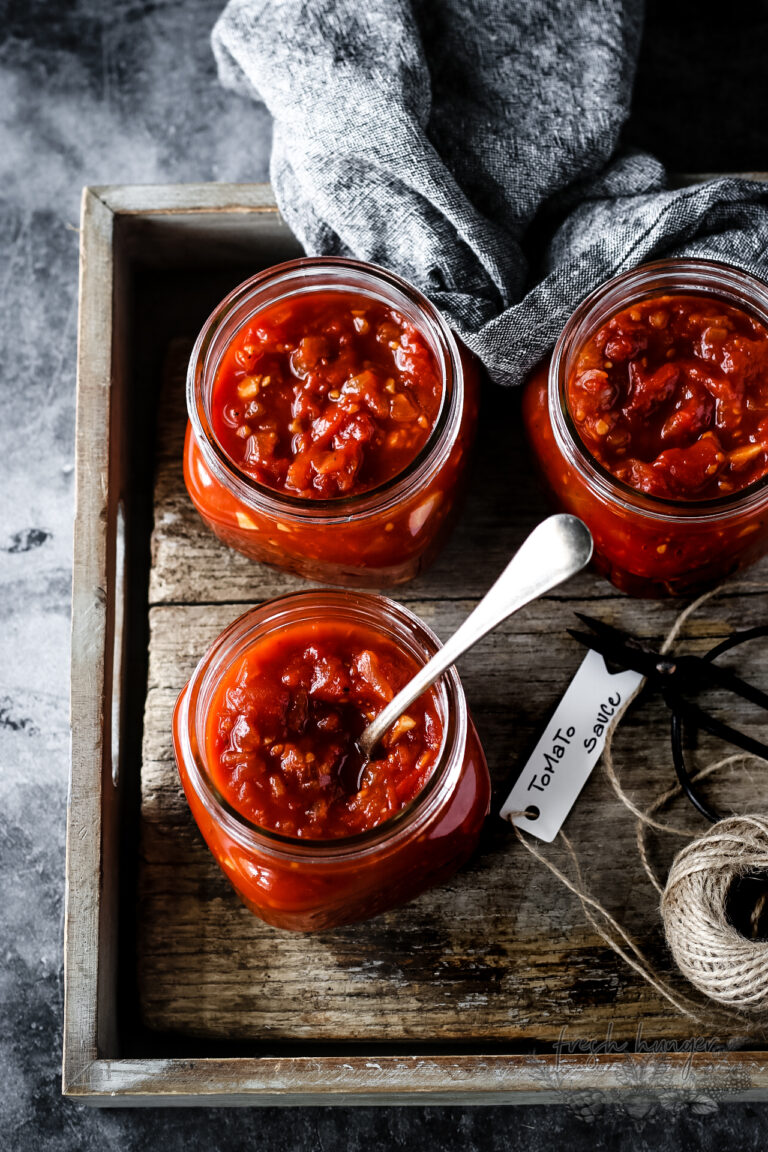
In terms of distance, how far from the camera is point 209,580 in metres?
1.52

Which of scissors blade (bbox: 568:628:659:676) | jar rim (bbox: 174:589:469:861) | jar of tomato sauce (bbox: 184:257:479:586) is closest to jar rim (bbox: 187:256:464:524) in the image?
jar of tomato sauce (bbox: 184:257:479:586)

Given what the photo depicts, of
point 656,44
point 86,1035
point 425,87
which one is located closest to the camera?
point 86,1035

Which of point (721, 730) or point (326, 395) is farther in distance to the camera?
point (721, 730)

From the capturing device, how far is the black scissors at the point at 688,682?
56.1 inches

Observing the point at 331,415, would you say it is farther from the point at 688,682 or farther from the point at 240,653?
the point at 688,682

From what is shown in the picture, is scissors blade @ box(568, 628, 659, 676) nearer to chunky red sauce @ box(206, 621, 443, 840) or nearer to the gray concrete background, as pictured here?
chunky red sauce @ box(206, 621, 443, 840)

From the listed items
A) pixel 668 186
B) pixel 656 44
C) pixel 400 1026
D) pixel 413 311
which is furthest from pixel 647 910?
pixel 656 44

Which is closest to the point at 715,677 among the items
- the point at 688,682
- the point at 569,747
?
the point at 688,682

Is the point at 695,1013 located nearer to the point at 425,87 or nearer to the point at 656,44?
the point at 425,87

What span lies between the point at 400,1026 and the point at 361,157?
1170 millimetres

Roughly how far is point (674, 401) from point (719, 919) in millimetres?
637

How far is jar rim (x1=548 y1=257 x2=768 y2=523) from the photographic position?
48.9 inches

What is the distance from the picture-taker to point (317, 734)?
1.25 m

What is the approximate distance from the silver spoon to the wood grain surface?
0.30 meters
